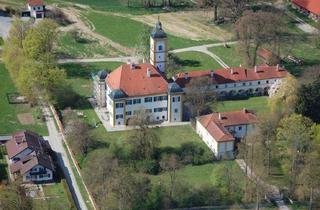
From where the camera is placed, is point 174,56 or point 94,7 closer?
point 174,56

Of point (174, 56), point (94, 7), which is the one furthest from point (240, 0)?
point (94, 7)

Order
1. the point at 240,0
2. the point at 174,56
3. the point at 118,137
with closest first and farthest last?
the point at 118,137
the point at 174,56
the point at 240,0

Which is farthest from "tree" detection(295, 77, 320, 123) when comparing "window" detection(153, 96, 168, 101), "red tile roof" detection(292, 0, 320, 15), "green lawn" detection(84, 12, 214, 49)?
"red tile roof" detection(292, 0, 320, 15)

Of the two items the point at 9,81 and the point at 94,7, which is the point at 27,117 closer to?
the point at 9,81

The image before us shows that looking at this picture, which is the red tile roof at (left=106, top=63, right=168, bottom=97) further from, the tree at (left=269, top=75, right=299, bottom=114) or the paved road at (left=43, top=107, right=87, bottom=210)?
the tree at (left=269, top=75, right=299, bottom=114)

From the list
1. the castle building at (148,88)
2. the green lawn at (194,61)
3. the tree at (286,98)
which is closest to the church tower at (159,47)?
the castle building at (148,88)

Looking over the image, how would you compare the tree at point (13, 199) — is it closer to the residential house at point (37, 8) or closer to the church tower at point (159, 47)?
the church tower at point (159, 47)
